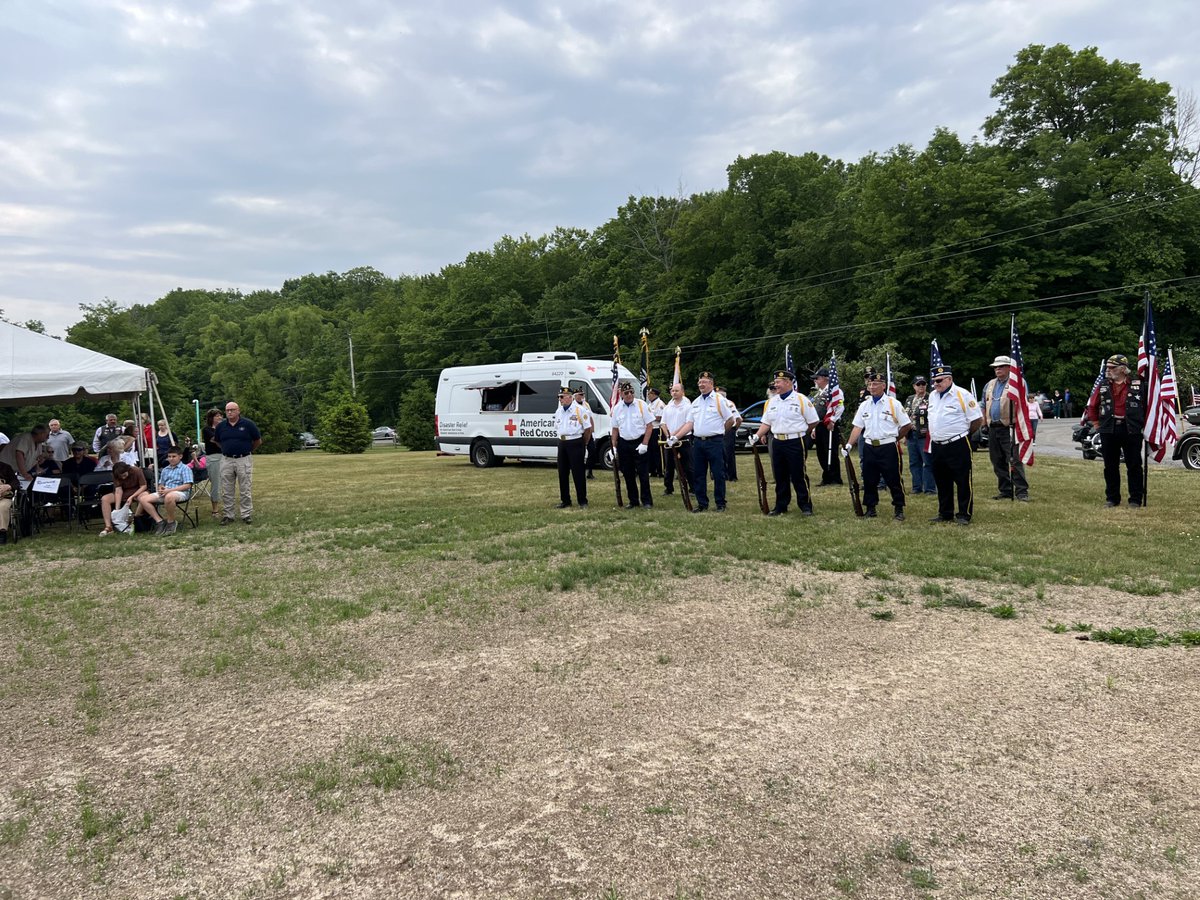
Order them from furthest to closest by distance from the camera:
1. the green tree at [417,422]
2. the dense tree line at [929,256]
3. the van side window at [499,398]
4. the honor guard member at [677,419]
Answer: the green tree at [417,422], the dense tree line at [929,256], the van side window at [499,398], the honor guard member at [677,419]

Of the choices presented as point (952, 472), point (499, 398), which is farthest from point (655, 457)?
point (952, 472)

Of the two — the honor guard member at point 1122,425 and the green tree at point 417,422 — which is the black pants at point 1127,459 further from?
Result: the green tree at point 417,422

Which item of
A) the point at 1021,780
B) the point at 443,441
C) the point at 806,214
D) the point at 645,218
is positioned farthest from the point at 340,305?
the point at 1021,780

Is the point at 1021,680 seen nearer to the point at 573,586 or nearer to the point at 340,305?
the point at 573,586

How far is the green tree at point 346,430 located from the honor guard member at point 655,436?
93.6ft

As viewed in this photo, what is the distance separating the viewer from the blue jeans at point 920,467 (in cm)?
1303

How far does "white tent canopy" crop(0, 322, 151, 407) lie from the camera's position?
11.0 meters

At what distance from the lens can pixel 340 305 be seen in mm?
104062

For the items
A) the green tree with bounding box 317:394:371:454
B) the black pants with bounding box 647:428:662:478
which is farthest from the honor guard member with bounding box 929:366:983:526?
the green tree with bounding box 317:394:371:454

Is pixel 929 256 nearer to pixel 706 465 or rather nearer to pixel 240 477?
pixel 706 465

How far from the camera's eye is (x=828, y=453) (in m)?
14.6

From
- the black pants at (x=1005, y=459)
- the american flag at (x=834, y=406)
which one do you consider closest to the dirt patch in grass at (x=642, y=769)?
the black pants at (x=1005, y=459)

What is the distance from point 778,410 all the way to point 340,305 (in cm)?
10143

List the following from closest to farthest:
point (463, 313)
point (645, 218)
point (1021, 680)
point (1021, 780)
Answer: point (1021, 780) < point (1021, 680) < point (645, 218) < point (463, 313)
